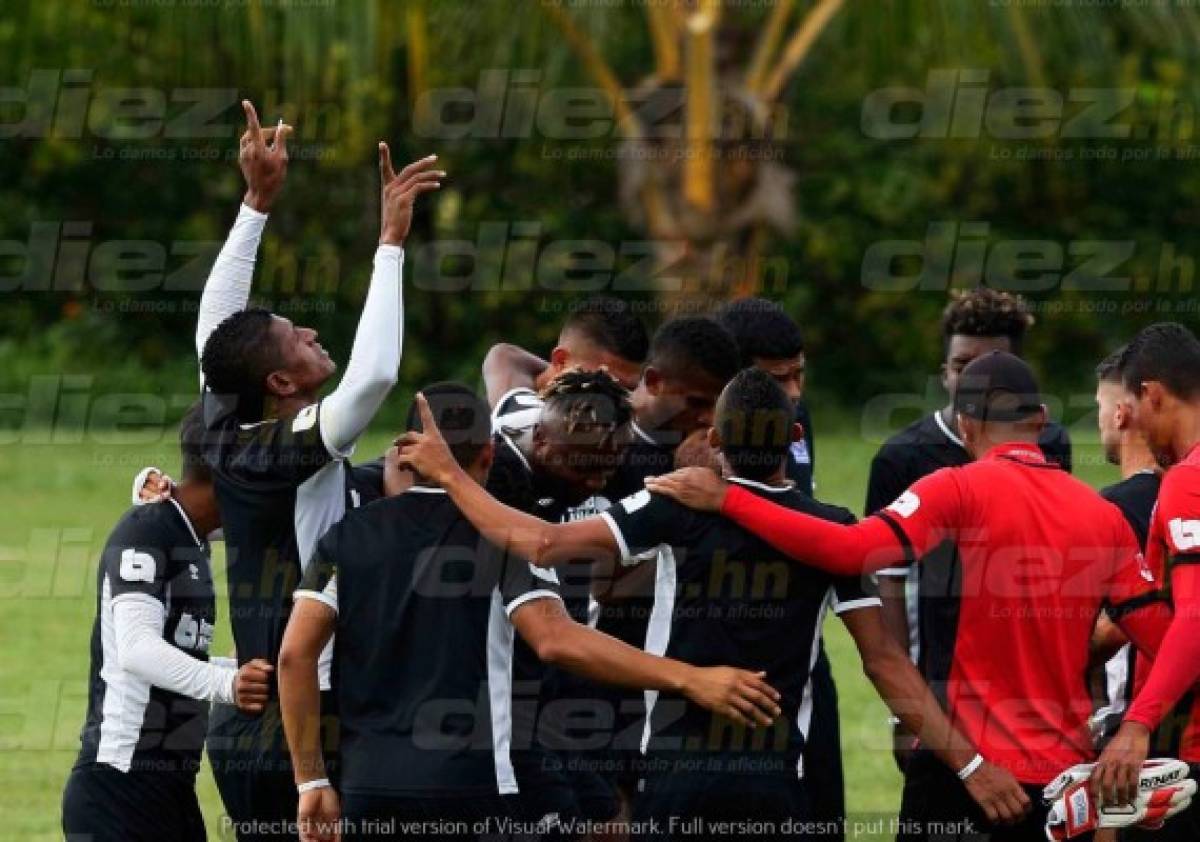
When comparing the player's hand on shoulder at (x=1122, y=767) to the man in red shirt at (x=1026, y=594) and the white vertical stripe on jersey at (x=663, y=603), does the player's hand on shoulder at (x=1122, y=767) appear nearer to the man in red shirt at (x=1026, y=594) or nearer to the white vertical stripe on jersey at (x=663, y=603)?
the man in red shirt at (x=1026, y=594)

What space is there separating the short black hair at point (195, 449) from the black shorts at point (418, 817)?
121cm

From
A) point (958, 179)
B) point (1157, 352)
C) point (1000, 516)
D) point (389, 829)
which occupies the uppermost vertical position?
point (958, 179)

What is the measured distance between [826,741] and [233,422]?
207cm

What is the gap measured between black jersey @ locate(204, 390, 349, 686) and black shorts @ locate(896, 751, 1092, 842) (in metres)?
1.87

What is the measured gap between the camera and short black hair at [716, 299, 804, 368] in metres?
7.52

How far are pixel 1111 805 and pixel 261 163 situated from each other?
3266mm

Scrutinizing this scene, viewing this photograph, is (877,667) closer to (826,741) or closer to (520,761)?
(826,741)

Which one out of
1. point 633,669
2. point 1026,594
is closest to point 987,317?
point 1026,594

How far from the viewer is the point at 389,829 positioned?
5.59m

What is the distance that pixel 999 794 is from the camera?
244 inches

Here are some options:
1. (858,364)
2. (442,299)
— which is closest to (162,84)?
(442,299)

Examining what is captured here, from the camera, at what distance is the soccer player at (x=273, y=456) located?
5.91m

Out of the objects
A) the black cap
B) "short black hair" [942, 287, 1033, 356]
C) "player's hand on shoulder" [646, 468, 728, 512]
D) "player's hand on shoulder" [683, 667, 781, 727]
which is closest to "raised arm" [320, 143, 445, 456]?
"player's hand on shoulder" [646, 468, 728, 512]

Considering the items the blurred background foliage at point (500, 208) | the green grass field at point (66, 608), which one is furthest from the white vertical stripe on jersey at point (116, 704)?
the blurred background foliage at point (500, 208)
